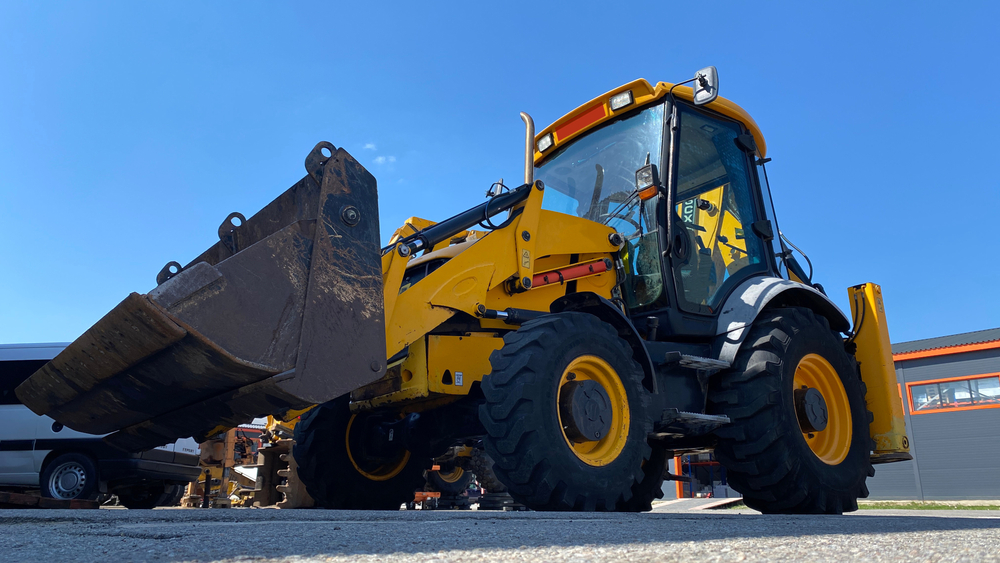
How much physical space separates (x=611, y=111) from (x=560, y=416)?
9.65 ft

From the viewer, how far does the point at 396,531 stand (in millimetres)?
2232

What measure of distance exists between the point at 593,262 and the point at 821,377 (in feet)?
7.32

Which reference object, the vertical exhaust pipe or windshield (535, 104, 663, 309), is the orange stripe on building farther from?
the vertical exhaust pipe

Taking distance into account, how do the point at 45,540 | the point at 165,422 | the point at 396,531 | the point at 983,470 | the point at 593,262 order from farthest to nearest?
the point at 983,470, the point at 593,262, the point at 165,422, the point at 396,531, the point at 45,540

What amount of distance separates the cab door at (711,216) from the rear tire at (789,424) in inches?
20.1

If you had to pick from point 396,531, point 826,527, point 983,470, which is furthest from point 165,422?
point 983,470

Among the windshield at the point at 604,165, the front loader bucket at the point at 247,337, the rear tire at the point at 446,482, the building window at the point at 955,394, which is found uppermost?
the windshield at the point at 604,165

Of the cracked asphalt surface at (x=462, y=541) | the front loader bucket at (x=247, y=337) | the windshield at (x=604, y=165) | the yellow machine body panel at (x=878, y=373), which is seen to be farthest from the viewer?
the yellow machine body panel at (x=878, y=373)

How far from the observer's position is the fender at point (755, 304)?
5176mm

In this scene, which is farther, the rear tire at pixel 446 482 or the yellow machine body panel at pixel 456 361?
the rear tire at pixel 446 482

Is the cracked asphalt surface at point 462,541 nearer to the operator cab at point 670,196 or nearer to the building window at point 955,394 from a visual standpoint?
the operator cab at point 670,196

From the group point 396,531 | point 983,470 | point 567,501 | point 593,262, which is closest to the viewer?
point 396,531

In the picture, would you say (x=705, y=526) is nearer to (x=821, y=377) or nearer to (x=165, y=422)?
(x=165, y=422)

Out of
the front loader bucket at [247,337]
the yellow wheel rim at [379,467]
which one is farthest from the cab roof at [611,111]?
the yellow wheel rim at [379,467]
